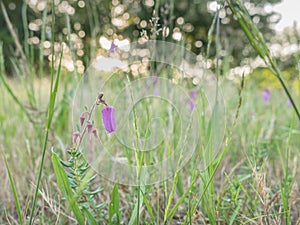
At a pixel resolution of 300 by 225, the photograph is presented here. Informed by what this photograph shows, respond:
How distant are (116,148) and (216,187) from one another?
12.3 inches

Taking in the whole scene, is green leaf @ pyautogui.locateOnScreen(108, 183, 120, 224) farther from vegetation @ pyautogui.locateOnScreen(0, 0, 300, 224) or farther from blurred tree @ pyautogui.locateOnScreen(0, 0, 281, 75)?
blurred tree @ pyautogui.locateOnScreen(0, 0, 281, 75)

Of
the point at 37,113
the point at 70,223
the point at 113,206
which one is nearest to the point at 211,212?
the point at 113,206

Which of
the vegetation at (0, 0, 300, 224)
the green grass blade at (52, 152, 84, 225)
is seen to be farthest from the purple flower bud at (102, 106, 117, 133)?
the green grass blade at (52, 152, 84, 225)

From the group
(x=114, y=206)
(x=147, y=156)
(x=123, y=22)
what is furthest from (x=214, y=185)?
(x=123, y=22)

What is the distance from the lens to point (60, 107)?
1.54 meters

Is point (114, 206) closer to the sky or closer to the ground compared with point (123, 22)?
closer to the ground

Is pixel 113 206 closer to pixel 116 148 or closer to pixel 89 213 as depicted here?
pixel 89 213

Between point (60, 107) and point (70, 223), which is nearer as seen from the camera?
point (70, 223)

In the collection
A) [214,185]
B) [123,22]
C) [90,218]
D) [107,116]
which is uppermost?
[123,22]

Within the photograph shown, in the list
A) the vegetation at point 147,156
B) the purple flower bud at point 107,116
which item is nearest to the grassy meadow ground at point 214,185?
the vegetation at point 147,156

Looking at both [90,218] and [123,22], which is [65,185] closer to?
[90,218]

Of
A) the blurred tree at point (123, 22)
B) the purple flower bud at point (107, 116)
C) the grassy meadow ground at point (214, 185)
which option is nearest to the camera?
the purple flower bud at point (107, 116)

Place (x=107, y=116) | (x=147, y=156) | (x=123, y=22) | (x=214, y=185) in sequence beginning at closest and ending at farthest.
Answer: (x=107, y=116)
(x=147, y=156)
(x=214, y=185)
(x=123, y=22)

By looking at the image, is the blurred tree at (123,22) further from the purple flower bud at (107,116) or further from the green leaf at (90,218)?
the green leaf at (90,218)
